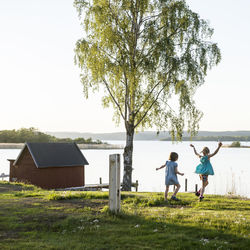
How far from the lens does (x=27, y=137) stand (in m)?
117

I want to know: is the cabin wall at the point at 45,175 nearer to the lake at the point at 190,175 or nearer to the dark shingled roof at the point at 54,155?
the dark shingled roof at the point at 54,155

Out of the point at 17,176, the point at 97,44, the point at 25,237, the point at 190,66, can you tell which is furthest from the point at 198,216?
the point at 17,176

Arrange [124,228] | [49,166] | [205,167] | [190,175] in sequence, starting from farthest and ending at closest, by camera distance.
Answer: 1. [190,175]
2. [49,166]
3. [205,167]
4. [124,228]

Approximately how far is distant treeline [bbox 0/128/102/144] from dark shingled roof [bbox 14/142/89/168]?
267 ft

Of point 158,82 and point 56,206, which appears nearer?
point 56,206

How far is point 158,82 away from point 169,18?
412cm

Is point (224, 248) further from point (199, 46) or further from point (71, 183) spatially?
point (71, 183)

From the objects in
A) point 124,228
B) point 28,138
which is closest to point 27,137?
point 28,138

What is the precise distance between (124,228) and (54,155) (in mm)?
24166

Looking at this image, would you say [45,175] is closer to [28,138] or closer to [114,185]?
[114,185]

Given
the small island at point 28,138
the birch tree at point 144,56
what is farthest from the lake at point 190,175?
the small island at point 28,138

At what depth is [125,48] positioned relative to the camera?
21172 mm

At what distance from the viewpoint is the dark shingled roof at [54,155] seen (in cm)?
2977

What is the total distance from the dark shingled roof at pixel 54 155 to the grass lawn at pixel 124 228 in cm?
1939
